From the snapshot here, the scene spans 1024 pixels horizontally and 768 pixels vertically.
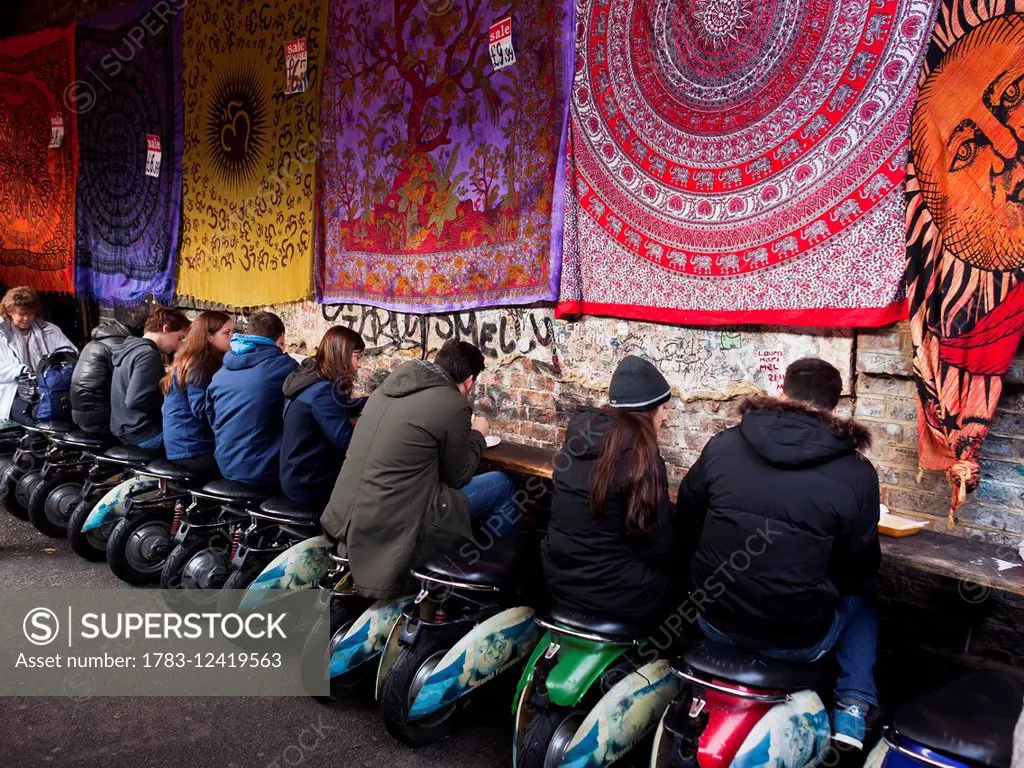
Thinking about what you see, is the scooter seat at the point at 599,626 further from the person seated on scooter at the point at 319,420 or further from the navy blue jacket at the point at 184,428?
the navy blue jacket at the point at 184,428

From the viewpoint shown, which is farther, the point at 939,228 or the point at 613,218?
the point at 613,218

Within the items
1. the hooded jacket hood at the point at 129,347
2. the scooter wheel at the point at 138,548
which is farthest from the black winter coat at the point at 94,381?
the scooter wheel at the point at 138,548

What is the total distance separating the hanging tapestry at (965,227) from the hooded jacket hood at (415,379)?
1823 mm

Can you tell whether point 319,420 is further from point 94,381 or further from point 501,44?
point 94,381

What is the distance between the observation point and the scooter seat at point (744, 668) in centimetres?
247

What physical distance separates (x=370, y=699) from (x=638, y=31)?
328 centimetres

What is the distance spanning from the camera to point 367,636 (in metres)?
3.38

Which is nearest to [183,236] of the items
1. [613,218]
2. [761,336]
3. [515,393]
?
[515,393]

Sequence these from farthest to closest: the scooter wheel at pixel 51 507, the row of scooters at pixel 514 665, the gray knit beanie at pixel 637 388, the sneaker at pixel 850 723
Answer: the scooter wheel at pixel 51 507
the gray knit beanie at pixel 637 388
the sneaker at pixel 850 723
the row of scooters at pixel 514 665

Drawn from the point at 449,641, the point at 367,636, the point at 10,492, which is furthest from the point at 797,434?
the point at 10,492

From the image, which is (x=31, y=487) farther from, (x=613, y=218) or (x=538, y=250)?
(x=613, y=218)

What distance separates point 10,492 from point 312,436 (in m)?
3.75

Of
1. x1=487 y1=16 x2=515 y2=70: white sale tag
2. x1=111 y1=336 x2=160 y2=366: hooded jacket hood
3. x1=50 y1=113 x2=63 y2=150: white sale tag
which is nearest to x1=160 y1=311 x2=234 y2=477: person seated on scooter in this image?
x1=111 y1=336 x2=160 y2=366: hooded jacket hood

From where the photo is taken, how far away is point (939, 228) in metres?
2.98
